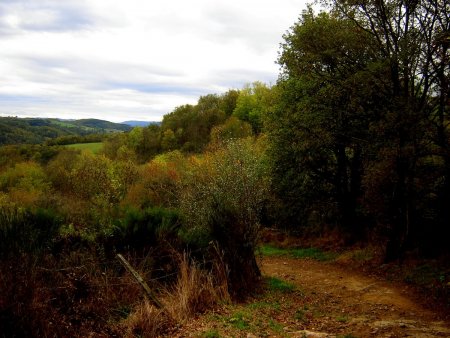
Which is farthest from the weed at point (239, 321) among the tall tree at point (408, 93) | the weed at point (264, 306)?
Result: the tall tree at point (408, 93)

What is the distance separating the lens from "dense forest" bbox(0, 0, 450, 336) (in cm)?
852

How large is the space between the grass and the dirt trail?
1.72 meters

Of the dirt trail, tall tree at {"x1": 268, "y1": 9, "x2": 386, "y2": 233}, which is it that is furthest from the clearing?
tall tree at {"x1": 268, "y1": 9, "x2": 386, "y2": 233}

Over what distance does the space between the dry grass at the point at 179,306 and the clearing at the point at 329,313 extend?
32cm

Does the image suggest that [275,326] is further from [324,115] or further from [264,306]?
[324,115]

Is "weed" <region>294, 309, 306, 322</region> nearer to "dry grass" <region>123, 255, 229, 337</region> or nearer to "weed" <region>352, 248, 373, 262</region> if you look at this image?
"dry grass" <region>123, 255, 229, 337</region>

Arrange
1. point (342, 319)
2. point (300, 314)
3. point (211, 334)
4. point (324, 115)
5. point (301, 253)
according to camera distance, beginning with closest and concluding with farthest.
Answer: point (211, 334) < point (342, 319) < point (300, 314) < point (324, 115) < point (301, 253)

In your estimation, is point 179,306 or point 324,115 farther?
point 324,115

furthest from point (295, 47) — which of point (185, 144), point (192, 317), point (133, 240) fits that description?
point (185, 144)

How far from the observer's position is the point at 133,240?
12.6 m

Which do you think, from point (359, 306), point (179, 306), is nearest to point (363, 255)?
point (359, 306)

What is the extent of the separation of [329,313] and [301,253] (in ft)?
37.0

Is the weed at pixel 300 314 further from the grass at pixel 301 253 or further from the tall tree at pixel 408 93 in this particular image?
the grass at pixel 301 253

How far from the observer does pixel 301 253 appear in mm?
21203
